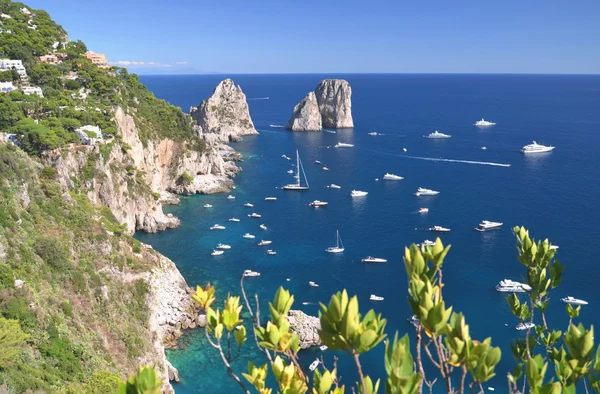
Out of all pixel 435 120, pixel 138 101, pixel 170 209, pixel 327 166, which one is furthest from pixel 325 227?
pixel 435 120

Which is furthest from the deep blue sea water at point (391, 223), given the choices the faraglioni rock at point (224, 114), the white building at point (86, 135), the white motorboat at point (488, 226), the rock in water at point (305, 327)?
the white building at point (86, 135)

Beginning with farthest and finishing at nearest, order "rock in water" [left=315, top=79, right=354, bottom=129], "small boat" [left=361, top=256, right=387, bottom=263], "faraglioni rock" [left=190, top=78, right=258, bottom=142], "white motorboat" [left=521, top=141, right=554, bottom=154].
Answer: "rock in water" [left=315, top=79, right=354, bottom=129] < "faraglioni rock" [left=190, top=78, right=258, bottom=142] < "white motorboat" [left=521, top=141, right=554, bottom=154] < "small boat" [left=361, top=256, right=387, bottom=263]

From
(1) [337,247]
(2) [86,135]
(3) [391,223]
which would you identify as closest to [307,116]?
(3) [391,223]

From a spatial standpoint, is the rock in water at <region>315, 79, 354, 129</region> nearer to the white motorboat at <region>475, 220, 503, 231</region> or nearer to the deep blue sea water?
the deep blue sea water

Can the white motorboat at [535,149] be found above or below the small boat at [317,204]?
above

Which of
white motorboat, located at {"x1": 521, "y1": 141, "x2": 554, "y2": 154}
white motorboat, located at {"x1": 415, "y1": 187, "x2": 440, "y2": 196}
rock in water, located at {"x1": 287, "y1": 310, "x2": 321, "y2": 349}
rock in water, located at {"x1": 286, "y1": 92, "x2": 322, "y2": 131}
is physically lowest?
rock in water, located at {"x1": 287, "y1": 310, "x2": 321, "y2": 349}

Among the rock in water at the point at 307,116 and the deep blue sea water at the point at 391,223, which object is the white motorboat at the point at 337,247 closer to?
the deep blue sea water at the point at 391,223

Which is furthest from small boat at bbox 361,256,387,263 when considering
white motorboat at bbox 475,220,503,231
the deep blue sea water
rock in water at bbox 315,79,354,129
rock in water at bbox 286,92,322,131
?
rock in water at bbox 315,79,354,129
